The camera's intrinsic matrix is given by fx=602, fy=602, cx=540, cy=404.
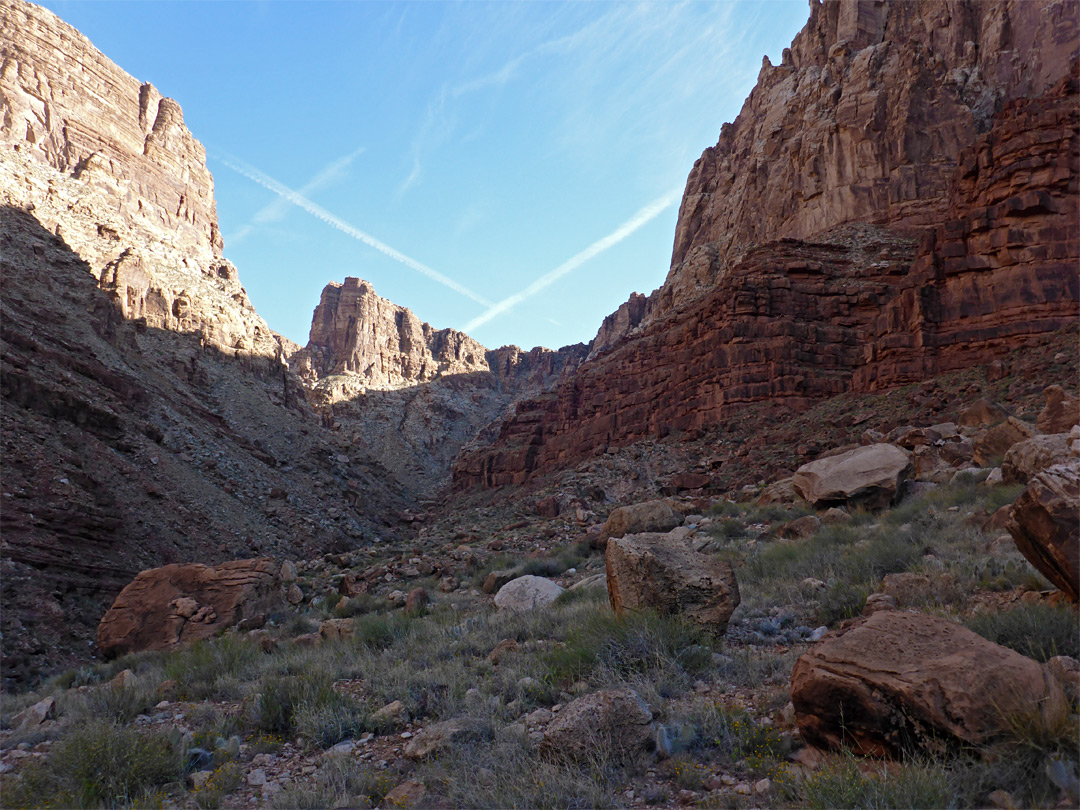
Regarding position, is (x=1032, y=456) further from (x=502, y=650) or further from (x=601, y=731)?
(x=601, y=731)

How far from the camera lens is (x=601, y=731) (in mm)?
3723

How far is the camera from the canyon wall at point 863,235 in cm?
2827

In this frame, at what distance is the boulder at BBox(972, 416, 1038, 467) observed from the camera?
41.0 feet

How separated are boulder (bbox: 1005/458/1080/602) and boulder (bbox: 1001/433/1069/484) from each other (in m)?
4.77

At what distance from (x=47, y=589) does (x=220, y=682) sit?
1073 cm

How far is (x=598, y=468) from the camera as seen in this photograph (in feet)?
111

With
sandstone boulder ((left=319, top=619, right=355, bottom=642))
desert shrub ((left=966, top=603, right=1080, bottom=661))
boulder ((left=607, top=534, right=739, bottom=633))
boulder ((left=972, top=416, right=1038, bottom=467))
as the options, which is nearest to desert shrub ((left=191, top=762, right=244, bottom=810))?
boulder ((left=607, top=534, right=739, bottom=633))

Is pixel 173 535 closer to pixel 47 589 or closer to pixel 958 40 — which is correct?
pixel 47 589

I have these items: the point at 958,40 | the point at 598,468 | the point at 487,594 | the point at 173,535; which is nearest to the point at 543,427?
the point at 598,468

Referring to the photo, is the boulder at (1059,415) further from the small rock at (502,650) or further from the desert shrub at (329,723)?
the desert shrub at (329,723)

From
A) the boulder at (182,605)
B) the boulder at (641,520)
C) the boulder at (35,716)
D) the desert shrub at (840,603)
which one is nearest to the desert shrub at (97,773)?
the boulder at (35,716)

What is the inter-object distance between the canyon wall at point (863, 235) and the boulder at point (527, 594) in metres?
24.4

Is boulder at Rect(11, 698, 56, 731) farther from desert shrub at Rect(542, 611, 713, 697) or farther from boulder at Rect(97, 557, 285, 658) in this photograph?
desert shrub at Rect(542, 611, 713, 697)

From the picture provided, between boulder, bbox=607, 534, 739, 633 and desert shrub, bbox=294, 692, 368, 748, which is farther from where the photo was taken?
boulder, bbox=607, 534, 739, 633
